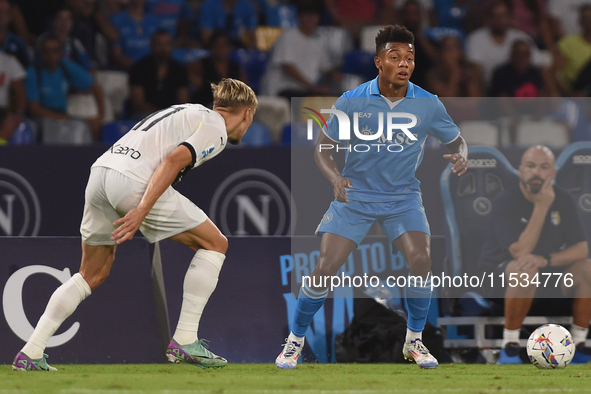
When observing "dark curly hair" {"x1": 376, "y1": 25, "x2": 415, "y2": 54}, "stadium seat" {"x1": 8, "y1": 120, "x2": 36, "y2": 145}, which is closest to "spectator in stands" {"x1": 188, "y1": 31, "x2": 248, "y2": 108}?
"stadium seat" {"x1": 8, "y1": 120, "x2": 36, "y2": 145}

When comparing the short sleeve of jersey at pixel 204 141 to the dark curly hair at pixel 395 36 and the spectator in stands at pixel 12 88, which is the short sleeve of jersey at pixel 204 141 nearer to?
the dark curly hair at pixel 395 36

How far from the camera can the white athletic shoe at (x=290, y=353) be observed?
5668 millimetres

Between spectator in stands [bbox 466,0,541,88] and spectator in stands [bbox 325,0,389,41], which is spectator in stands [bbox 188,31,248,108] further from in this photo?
spectator in stands [bbox 466,0,541,88]

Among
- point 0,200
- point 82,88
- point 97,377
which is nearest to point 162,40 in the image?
point 82,88

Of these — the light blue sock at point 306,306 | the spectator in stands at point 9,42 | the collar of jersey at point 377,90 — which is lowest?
the light blue sock at point 306,306

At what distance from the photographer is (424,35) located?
33.7 ft

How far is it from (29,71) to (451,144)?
5140 mm

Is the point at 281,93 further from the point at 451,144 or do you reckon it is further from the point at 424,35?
the point at 451,144

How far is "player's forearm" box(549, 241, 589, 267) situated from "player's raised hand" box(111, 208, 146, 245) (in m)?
3.28

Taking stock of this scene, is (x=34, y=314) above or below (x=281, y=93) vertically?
below

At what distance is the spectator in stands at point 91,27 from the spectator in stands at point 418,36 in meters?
3.43

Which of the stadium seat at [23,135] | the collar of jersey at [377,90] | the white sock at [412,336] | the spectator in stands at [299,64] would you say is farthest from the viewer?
the spectator in stands at [299,64]

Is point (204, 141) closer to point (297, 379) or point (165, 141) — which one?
point (165, 141)

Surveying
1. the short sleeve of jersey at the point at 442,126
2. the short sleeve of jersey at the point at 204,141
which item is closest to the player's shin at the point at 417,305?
the short sleeve of jersey at the point at 442,126
